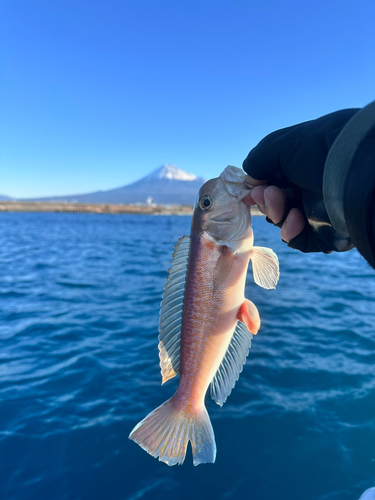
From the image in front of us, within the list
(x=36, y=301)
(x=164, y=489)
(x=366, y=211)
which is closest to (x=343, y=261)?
(x=36, y=301)

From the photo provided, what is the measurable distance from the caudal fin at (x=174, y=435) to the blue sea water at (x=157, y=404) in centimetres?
175

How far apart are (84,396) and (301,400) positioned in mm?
3911

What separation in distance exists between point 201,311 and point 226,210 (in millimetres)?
922

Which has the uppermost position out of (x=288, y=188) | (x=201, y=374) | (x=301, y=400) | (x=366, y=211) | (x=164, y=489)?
(x=288, y=188)

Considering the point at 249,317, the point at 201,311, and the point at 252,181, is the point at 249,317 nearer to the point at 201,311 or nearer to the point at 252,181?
the point at 201,311

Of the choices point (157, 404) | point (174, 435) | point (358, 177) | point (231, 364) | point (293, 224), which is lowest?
point (157, 404)

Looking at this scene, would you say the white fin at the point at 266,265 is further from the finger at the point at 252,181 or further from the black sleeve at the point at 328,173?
the finger at the point at 252,181

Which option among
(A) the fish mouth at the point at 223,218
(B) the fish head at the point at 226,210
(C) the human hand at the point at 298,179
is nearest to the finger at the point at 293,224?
(C) the human hand at the point at 298,179

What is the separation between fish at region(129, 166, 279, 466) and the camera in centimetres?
270

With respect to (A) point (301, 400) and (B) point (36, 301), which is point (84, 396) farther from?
(B) point (36, 301)

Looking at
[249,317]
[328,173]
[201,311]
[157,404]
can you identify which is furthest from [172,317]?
[157,404]

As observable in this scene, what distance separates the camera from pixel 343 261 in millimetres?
19422

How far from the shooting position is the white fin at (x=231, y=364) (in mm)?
2996

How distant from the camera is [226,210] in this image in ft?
9.11
